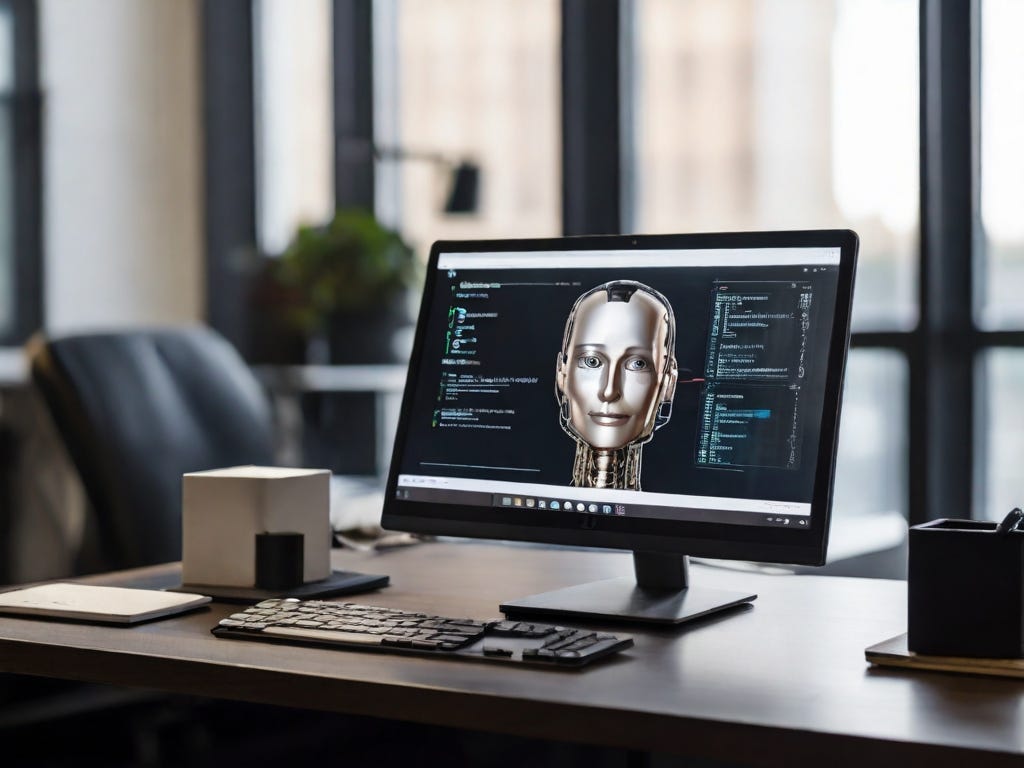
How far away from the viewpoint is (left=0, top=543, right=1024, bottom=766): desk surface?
3.10 feet

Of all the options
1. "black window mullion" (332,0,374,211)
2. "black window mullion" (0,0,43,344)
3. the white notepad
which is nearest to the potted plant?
"black window mullion" (332,0,374,211)

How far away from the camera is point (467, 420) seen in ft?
4.91

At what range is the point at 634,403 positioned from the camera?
140 centimetres

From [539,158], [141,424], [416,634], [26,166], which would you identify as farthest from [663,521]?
[26,166]

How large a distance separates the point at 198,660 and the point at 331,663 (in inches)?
4.7

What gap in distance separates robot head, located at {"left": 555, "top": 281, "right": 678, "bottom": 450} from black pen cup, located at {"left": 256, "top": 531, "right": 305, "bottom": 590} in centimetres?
34

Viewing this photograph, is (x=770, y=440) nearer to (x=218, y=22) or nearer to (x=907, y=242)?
(x=907, y=242)

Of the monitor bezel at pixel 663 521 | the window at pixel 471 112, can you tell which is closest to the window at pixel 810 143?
the window at pixel 471 112

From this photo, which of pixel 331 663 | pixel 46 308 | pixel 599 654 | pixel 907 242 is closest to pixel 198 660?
pixel 331 663

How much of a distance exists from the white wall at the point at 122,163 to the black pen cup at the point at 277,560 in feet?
10.2

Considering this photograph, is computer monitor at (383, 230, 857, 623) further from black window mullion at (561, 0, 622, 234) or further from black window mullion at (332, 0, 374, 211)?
black window mullion at (332, 0, 374, 211)

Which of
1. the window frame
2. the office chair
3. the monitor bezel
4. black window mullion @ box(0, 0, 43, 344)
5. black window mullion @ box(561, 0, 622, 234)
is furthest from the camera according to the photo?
black window mullion @ box(0, 0, 43, 344)

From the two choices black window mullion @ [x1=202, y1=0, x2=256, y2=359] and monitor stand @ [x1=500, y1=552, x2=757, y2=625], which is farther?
black window mullion @ [x1=202, y1=0, x2=256, y2=359]

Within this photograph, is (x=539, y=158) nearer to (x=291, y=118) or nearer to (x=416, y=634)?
(x=291, y=118)
